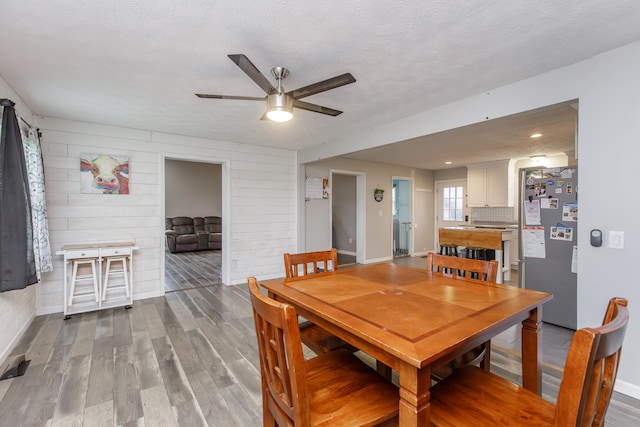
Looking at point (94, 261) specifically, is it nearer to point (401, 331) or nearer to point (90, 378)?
point (90, 378)

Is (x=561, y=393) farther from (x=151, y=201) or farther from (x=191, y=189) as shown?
(x=191, y=189)

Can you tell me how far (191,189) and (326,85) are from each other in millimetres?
A: 8575

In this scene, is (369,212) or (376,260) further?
(376,260)

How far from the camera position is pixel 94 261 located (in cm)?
354

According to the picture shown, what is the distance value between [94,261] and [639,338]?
509 centimetres

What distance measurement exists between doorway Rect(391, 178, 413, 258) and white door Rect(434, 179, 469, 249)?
0.97 metres

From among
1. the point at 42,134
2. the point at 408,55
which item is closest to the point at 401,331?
the point at 408,55

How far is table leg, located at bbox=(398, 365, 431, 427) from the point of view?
0.95m

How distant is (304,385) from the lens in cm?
101

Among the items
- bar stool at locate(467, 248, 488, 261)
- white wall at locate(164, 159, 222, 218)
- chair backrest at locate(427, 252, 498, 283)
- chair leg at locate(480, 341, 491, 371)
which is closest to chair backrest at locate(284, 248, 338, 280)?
chair backrest at locate(427, 252, 498, 283)

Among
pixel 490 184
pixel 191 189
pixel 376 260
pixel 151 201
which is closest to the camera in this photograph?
pixel 151 201

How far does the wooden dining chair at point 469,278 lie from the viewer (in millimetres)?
1587

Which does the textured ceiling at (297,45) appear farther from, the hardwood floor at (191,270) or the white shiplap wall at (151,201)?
the hardwood floor at (191,270)

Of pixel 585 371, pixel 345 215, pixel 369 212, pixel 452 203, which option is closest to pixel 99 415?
pixel 585 371
